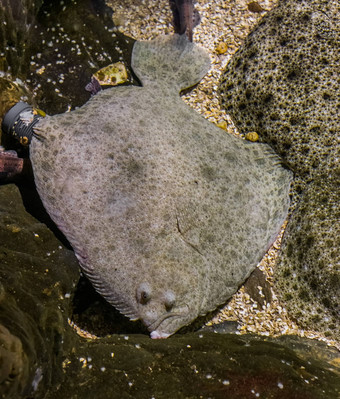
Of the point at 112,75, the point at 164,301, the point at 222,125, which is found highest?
the point at 112,75

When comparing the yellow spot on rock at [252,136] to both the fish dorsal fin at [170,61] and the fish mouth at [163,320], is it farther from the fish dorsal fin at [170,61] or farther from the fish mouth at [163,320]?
the fish mouth at [163,320]

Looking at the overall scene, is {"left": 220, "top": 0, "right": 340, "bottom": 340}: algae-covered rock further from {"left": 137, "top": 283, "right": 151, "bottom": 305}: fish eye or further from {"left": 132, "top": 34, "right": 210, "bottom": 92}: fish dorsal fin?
{"left": 137, "top": 283, "right": 151, "bottom": 305}: fish eye

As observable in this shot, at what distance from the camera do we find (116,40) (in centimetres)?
516

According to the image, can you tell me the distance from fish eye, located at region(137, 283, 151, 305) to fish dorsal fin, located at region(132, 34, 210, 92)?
7.97 feet

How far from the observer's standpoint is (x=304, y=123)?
196 inches

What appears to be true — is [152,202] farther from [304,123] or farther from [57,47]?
[57,47]

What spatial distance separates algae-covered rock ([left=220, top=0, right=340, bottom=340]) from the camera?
478 cm

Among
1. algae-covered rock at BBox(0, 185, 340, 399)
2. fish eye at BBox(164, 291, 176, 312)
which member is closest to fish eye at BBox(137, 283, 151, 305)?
fish eye at BBox(164, 291, 176, 312)

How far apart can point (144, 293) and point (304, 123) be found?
291cm

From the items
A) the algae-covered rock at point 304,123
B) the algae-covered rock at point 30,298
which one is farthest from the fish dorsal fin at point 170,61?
the algae-covered rock at point 30,298

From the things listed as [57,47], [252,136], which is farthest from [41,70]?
[252,136]

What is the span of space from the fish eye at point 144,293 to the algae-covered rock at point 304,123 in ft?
6.34

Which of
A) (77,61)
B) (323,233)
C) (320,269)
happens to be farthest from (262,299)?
(77,61)

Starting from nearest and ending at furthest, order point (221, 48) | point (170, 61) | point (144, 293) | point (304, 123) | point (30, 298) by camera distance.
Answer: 1. point (30, 298)
2. point (144, 293)
3. point (304, 123)
4. point (170, 61)
5. point (221, 48)
